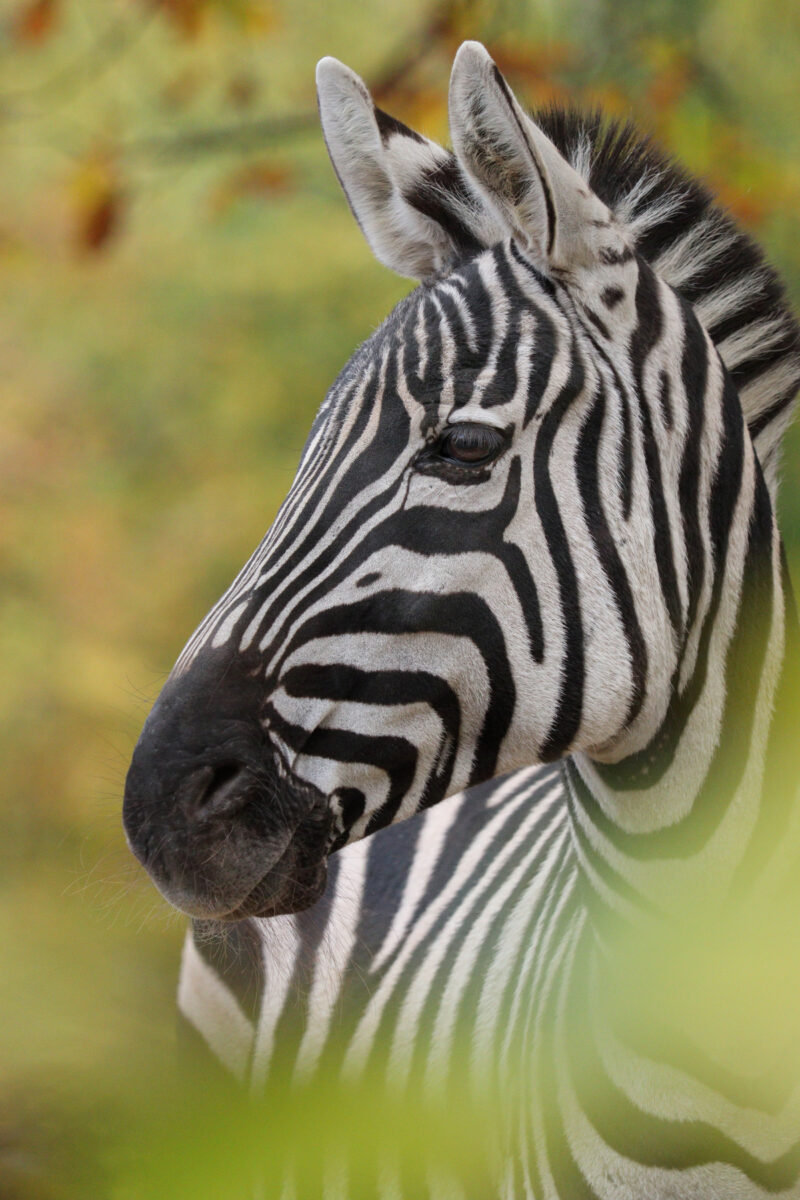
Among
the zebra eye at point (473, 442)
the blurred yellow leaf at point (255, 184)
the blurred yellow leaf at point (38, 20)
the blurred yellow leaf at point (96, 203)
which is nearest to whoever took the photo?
the zebra eye at point (473, 442)

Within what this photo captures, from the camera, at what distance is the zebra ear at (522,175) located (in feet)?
6.74

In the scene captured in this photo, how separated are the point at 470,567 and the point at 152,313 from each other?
7928mm

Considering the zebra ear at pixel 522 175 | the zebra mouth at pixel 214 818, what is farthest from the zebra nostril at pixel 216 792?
the zebra ear at pixel 522 175

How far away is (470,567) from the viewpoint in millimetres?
2121

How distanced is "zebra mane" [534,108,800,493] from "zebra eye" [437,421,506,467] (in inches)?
29.5

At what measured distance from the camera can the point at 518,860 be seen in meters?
3.50

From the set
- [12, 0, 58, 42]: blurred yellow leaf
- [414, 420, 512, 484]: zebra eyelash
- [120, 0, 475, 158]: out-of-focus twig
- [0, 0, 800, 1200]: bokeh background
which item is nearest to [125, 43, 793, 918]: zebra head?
[414, 420, 512, 484]: zebra eyelash

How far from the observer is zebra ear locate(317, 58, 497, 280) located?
2.43m

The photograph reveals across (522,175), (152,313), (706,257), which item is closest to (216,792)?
(522,175)

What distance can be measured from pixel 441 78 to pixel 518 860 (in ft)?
17.2

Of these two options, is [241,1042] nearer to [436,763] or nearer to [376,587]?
[436,763]

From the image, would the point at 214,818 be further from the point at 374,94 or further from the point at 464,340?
the point at 374,94

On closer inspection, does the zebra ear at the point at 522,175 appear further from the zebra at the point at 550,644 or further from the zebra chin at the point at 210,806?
the zebra chin at the point at 210,806

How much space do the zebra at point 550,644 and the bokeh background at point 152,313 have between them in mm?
3770
